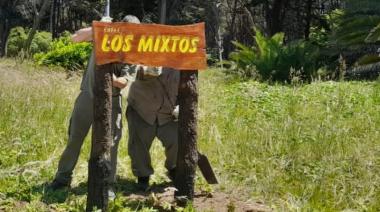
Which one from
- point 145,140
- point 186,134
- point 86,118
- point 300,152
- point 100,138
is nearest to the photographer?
point 100,138

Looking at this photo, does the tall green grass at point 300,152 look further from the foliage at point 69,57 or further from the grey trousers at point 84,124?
the foliage at point 69,57

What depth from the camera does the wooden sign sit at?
410 cm

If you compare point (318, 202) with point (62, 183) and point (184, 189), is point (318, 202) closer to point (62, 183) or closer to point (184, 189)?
point (184, 189)

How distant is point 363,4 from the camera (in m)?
15.0

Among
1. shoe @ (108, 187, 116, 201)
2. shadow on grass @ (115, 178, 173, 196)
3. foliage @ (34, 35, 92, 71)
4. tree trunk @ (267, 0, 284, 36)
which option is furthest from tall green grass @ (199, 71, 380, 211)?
tree trunk @ (267, 0, 284, 36)

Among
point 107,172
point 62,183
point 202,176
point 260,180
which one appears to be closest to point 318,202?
point 260,180

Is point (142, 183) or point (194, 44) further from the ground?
point (194, 44)

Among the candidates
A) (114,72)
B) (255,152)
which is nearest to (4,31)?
(255,152)

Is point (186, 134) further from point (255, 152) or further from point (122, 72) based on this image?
point (255, 152)

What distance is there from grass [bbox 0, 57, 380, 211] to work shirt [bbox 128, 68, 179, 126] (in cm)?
74

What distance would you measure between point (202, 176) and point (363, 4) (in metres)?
10.9

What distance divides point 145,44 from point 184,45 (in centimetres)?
31

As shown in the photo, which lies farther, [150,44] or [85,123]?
[85,123]

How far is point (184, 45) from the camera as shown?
4344 millimetres
